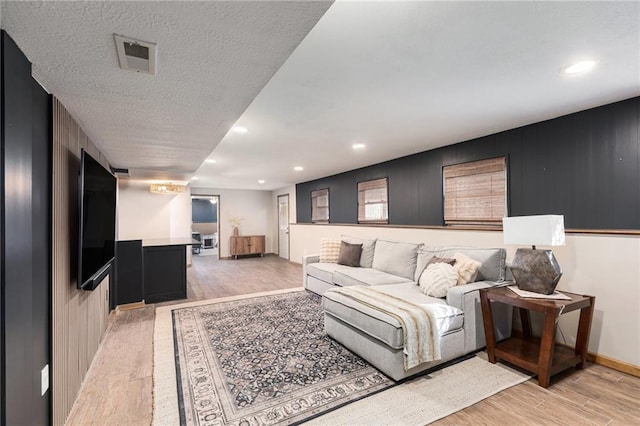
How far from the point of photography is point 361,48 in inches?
67.0

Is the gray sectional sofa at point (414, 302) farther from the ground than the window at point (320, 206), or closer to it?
closer to it

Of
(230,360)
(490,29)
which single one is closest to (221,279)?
(230,360)

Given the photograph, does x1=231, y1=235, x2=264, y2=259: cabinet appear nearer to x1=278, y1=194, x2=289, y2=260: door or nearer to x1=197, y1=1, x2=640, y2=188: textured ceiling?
x1=278, y1=194, x2=289, y2=260: door

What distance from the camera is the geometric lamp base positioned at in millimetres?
2477

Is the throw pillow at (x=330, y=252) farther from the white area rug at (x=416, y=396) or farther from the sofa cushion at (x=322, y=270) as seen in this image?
the white area rug at (x=416, y=396)

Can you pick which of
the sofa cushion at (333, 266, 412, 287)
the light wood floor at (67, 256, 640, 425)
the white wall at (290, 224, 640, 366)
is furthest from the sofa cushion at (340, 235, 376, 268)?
the light wood floor at (67, 256, 640, 425)

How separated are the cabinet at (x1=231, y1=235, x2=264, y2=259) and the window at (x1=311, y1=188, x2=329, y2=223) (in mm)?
2626

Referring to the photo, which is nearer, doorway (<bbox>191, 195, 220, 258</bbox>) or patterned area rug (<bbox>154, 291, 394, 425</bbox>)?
patterned area rug (<bbox>154, 291, 394, 425</bbox>)

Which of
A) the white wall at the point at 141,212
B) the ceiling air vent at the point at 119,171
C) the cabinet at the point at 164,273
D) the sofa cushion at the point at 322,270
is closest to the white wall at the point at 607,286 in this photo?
the sofa cushion at the point at 322,270

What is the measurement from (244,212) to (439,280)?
762 centimetres

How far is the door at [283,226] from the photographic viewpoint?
905cm

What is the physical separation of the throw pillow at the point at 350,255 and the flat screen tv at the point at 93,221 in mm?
3125

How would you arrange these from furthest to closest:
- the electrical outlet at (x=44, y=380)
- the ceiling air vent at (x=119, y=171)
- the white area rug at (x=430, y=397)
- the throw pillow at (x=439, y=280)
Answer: the ceiling air vent at (x=119, y=171)
the throw pillow at (x=439, y=280)
the white area rug at (x=430, y=397)
the electrical outlet at (x=44, y=380)

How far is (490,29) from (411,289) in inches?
96.8
